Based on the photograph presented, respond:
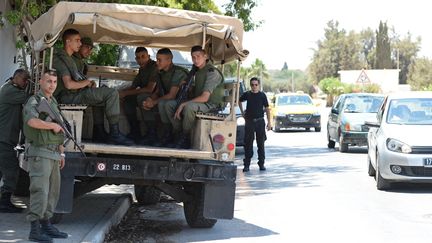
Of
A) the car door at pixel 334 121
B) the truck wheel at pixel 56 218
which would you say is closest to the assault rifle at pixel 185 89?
the truck wheel at pixel 56 218

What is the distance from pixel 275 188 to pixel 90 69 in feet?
13.0

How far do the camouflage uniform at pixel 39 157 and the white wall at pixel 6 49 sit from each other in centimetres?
827

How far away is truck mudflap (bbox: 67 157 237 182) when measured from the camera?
9031 millimetres

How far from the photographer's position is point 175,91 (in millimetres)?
10195

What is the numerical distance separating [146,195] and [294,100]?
21.3 meters

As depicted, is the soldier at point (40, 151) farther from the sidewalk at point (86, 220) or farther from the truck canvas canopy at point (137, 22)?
the truck canvas canopy at point (137, 22)

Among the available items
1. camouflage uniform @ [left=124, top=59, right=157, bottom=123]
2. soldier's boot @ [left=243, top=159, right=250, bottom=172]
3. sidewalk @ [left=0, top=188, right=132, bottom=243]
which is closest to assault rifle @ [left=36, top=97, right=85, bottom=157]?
sidewalk @ [left=0, top=188, right=132, bottom=243]

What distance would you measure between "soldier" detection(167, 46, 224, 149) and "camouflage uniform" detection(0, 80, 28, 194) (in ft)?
6.65

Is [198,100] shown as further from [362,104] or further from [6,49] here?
[362,104]

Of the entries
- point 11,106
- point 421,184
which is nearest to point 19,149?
point 11,106

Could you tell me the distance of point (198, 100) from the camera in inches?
377

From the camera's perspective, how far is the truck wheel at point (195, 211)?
9750mm

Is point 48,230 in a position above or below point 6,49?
below

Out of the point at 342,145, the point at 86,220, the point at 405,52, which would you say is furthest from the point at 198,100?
the point at 405,52
